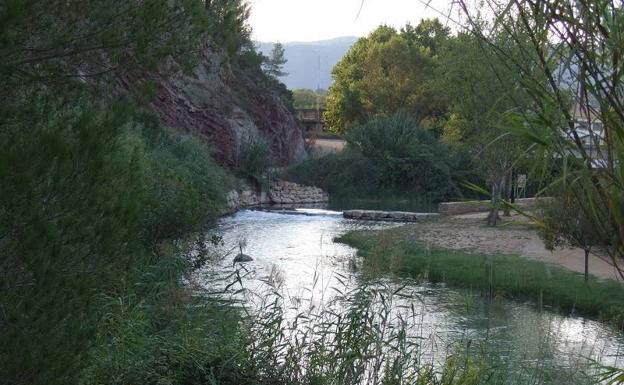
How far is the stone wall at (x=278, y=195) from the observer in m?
28.9

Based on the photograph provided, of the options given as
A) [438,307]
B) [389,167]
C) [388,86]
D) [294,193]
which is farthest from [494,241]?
[388,86]

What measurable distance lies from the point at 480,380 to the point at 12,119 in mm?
3318

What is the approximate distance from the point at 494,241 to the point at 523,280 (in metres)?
5.52

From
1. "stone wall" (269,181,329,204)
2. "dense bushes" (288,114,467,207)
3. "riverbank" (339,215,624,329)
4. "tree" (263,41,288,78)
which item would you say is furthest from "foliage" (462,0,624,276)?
"tree" (263,41,288,78)

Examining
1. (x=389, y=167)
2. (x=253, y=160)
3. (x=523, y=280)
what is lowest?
(x=523, y=280)

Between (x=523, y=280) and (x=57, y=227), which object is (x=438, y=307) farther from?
(x=57, y=227)

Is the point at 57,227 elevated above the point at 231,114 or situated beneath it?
situated beneath

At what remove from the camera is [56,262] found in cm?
324

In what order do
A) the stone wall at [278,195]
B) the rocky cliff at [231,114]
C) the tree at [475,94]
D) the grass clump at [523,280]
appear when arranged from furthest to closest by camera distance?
the rocky cliff at [231,114]
the stone wall at [278,195]
the tree at [475,94]
the grass clump at [523,280]

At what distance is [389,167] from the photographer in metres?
35.4

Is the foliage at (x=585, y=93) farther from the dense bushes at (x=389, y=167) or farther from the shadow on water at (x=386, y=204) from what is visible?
the dense bushes at (x=389, y=167)

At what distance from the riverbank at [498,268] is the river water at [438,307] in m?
0.34

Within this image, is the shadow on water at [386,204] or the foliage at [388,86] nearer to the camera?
the shadow on water at [386,204]

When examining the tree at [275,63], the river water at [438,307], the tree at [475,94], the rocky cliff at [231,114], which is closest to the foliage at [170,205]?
the river water at [438,307]
